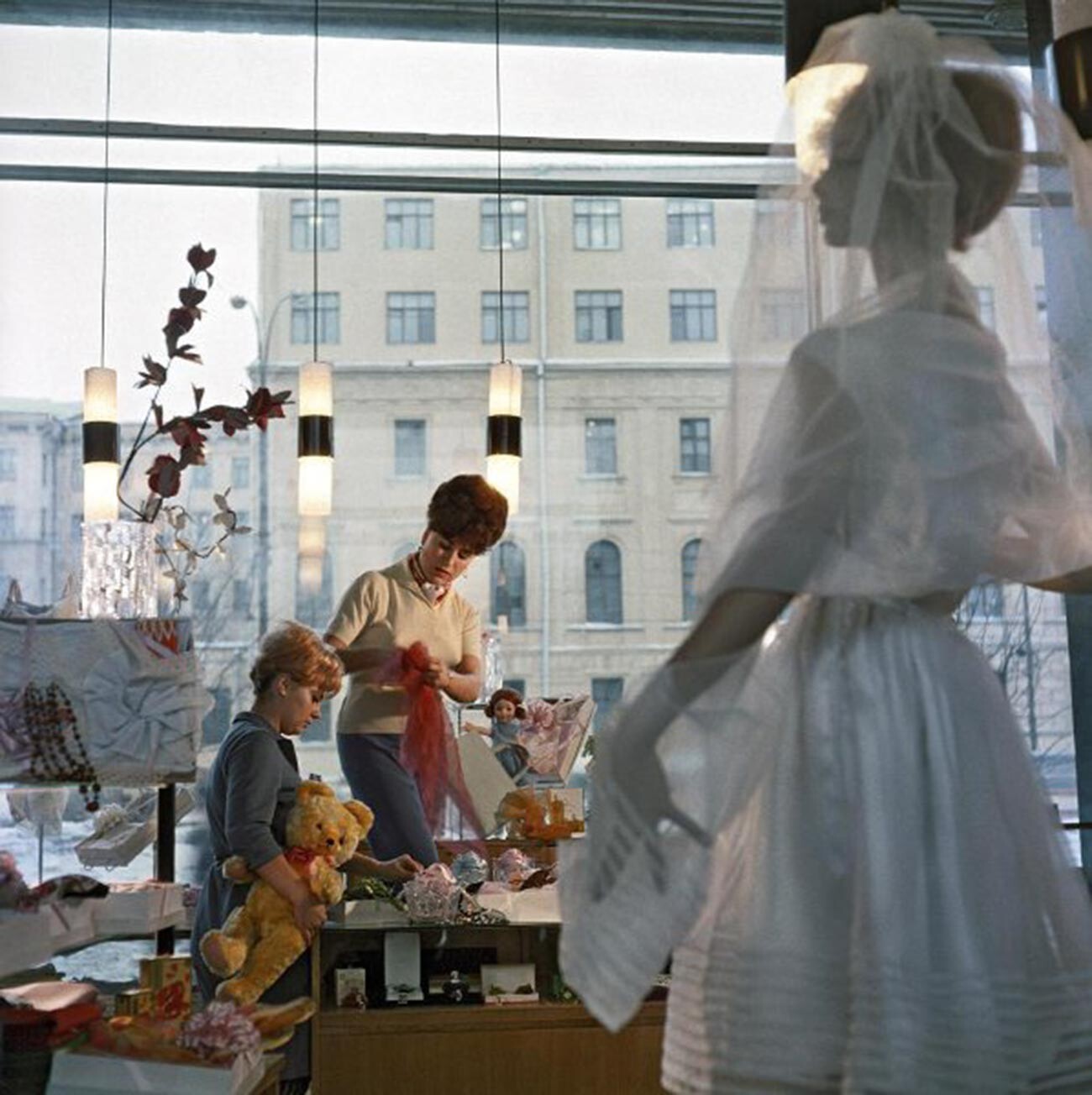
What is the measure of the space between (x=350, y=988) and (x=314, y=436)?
2.33 m

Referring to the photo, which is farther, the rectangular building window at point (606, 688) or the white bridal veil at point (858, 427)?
the rectangular building window at point (606, 688)

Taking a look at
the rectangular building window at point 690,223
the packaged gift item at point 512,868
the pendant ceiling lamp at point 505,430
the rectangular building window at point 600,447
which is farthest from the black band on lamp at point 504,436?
the rectangular building window at point 690,223

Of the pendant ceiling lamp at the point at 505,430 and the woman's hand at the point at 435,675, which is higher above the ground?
the pendant ceiling lamp at the point at 505,430

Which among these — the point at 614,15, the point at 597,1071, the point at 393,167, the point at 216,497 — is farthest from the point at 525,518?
the point at 597,1071

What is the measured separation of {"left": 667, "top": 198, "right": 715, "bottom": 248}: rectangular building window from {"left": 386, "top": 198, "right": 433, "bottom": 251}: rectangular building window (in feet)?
3.77

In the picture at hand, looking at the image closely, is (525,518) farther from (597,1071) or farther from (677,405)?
(597,1071)

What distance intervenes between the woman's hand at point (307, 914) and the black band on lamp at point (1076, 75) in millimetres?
2237

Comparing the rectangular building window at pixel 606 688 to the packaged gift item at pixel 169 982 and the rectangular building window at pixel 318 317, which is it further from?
the packaged gift item at pixel 169 982

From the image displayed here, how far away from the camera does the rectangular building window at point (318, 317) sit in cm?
779

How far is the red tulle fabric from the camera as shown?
4.70 metres

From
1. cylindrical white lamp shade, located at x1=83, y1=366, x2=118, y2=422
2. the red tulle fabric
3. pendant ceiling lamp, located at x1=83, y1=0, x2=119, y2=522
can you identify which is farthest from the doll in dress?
cylindrical white lamp shade, located at x1=83, y1=366, x2=118, y2=422

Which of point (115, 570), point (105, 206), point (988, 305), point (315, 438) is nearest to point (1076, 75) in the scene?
point (988, 305)

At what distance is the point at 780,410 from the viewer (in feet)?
6.25

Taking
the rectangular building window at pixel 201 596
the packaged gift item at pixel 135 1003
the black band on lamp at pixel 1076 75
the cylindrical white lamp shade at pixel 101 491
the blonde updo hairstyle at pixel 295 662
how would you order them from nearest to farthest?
1. the packaged gift item at pixel 135 1003
2. the black band on lamp at pixel 1076 75
3. the blonde updo hairstyle at pixel 295 662
4. the cylindrical white lamp shade at pixel 101 491
5. the rectangular building window at pixel 201 596
